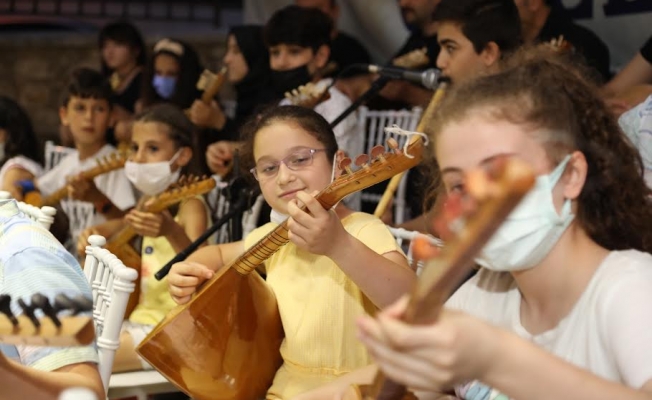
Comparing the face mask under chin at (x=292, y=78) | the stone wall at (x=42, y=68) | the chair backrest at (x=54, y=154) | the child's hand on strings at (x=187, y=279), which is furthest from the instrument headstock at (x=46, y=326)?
the stone wall at (x=42, y=68)

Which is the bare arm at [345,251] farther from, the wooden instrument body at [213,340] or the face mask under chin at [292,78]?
the face mask under chin at [292,78]

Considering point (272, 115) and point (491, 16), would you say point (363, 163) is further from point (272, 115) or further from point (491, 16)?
point (491, 16)

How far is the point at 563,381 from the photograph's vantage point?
99 cm

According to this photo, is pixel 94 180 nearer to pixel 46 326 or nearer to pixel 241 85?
pixel 241 85

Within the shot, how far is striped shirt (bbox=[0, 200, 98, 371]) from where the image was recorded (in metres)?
1.19

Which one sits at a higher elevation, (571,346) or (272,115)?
(272,115)

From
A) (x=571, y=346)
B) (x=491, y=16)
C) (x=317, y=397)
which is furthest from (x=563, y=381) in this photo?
(x=491, y=16)

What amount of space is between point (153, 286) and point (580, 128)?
1.75 metres

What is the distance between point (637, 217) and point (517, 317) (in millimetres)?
223

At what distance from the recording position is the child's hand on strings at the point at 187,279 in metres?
1.83

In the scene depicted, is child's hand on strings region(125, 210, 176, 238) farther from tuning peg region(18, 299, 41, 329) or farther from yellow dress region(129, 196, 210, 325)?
tuning peg region(18, 299, 41, 329)

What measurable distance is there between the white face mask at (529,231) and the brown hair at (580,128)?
6 centimetres

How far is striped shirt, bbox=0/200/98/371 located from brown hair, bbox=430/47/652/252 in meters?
0.54

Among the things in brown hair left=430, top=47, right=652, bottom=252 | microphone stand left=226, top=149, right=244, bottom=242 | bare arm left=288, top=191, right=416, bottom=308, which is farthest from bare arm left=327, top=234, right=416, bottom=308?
microphone stand left=226, top=149, right=244, bottom=242
